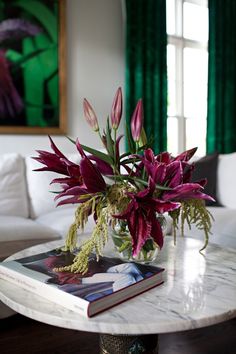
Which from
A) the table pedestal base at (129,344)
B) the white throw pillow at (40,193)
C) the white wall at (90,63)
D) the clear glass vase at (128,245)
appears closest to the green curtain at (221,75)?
the white wall at (90,63)

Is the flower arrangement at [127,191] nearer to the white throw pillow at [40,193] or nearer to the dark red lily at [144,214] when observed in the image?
the dark red lily at [144,214]

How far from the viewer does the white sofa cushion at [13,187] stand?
230 centimetres

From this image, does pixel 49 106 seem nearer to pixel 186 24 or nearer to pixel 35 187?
pixel 35 187

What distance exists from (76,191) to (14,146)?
201 cm

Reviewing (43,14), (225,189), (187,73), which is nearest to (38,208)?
(225,189)

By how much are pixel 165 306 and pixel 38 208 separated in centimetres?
177

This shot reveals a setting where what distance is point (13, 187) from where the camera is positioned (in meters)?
2.36

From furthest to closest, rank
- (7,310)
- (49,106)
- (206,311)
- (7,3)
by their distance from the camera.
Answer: (49,106)
(7,3)
(7,310)
(206,311)

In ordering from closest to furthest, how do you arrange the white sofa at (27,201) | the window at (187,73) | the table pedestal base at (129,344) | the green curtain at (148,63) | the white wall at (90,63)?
the table pedestal base at (129,344) < the white sofa at (27,201) < the white wall at (90,63) < the green curtain at (148,63) < the window at (187,73)

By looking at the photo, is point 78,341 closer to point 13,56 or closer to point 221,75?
point 13,56

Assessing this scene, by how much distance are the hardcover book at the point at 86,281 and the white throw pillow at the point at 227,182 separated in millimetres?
1705

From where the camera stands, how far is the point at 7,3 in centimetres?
267

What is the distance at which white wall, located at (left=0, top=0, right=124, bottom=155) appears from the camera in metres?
2.96

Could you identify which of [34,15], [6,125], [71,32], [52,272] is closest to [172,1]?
[71,32]
